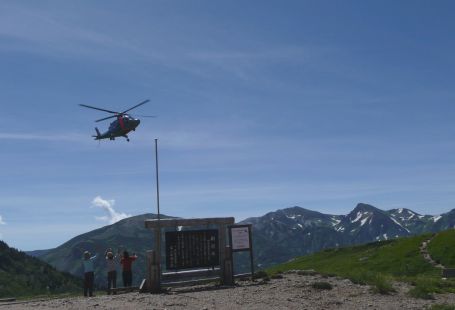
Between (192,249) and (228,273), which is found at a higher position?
(192,249)

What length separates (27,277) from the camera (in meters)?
166

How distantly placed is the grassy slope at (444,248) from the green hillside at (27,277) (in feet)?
280

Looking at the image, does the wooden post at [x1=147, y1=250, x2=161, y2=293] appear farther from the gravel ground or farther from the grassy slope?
the grassy slope

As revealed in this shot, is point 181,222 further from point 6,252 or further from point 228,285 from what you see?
point 6,252

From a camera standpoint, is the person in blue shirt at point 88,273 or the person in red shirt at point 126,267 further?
the person in red shirt at point 126,267

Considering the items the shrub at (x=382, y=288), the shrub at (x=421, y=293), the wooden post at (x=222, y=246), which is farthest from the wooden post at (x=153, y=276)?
the shrub at (x=421, y=293)

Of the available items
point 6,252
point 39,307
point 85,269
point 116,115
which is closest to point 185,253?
point 85,269

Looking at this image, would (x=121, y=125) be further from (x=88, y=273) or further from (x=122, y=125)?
(x=88, y=273)

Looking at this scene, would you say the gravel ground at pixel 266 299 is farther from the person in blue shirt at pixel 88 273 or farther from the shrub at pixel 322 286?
the person in blue shirt at pixel 88 273

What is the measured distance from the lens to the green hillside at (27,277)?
457 feet

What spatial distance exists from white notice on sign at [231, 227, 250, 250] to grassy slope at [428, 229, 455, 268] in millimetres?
32379

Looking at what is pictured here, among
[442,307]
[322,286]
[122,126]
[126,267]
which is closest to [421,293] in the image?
[442,307]

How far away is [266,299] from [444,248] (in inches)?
1807

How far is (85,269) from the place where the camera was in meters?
30.2
